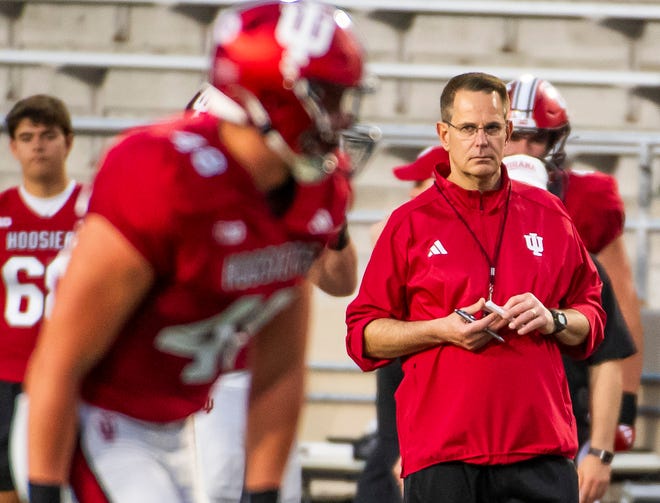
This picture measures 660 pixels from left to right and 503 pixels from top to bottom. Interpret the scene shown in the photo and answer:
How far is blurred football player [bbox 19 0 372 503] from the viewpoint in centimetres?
214

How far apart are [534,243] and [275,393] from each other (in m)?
1.13

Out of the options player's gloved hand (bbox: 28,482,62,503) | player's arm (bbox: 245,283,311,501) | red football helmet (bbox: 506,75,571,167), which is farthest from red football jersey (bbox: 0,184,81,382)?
player's gloved hand (bbox: 28,482,62,503)

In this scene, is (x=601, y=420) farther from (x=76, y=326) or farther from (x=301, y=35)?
(x=76, y=326)

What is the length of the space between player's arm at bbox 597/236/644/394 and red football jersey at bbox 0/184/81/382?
6.51 feet

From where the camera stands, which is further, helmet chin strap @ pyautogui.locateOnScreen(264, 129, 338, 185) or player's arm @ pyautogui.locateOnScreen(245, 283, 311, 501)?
player's arm @ pyautogui.locateOnScreen(245, 283, 311, 501)

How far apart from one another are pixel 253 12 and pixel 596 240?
2.22 metres

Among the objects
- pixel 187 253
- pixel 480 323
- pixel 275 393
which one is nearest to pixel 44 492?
pixel 187 253

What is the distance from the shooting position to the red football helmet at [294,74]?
2.30m

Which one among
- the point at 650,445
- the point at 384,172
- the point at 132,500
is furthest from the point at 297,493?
the point at 384,172

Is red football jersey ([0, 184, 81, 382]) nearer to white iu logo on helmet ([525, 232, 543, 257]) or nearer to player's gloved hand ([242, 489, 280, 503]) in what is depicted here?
white iu logo on helmet ([525, 232, 543, 257])

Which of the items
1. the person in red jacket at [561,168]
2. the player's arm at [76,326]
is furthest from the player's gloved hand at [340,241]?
the player's arm at [76,326]

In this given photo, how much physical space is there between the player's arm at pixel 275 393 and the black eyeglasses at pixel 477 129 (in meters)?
1.17

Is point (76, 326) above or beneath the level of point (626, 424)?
above

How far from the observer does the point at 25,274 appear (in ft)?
16.8
